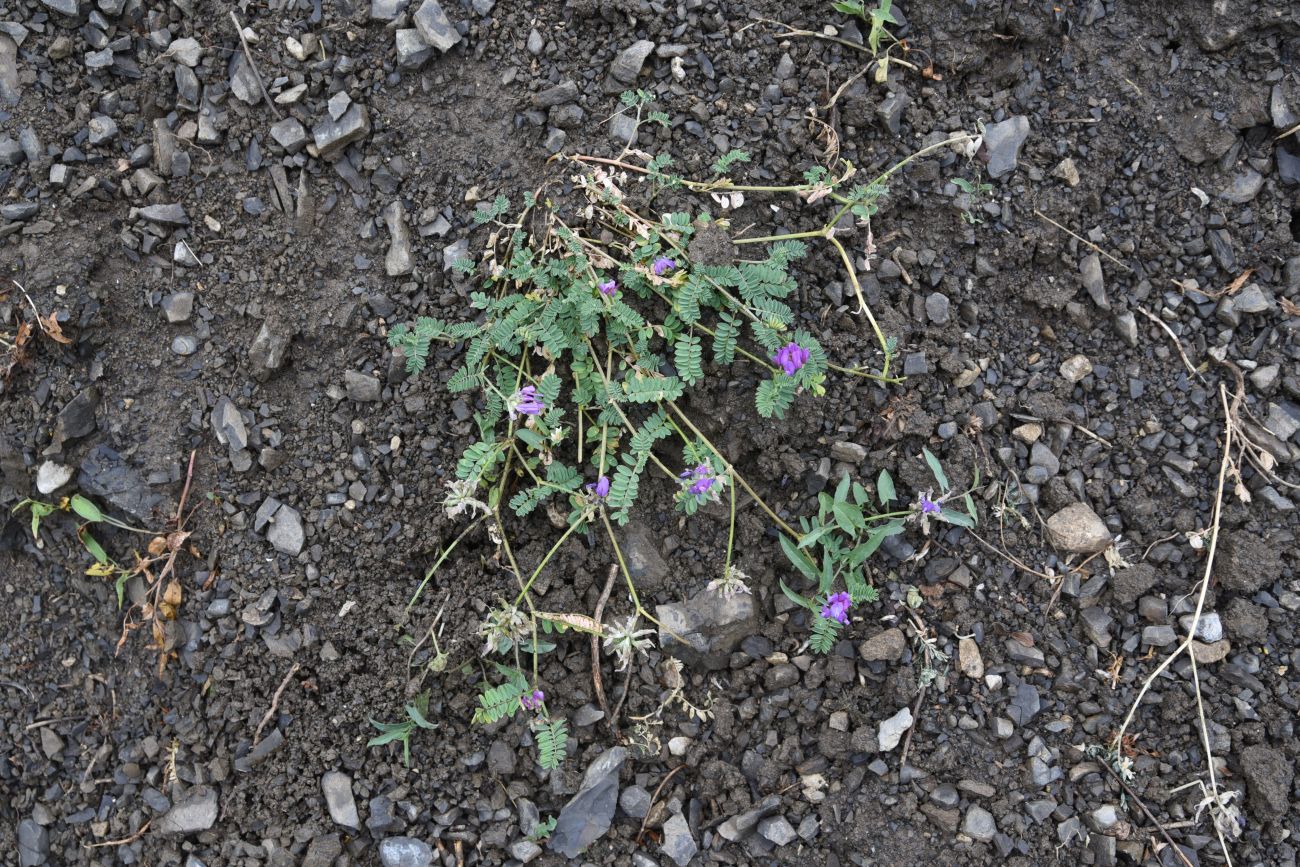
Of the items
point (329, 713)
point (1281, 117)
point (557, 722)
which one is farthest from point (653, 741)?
point (1281, 117)

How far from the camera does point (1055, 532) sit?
11.1 ft

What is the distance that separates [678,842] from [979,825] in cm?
93

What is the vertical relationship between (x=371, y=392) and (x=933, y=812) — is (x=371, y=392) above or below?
above

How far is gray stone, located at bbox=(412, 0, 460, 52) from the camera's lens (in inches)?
138

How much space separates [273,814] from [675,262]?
216 centimetres

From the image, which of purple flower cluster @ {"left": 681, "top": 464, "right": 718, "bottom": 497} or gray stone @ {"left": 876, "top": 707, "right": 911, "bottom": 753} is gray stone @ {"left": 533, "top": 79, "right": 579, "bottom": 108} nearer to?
purple flower cluster @ {"left": 681, "top": 464, "right": 718, "bottom": 497}

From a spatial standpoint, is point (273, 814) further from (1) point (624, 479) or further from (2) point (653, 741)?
(1) point (624, 479)

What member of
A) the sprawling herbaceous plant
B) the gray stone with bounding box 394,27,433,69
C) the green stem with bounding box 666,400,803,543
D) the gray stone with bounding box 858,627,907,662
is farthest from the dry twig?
the gray stone with bounding box 394,27,433,69

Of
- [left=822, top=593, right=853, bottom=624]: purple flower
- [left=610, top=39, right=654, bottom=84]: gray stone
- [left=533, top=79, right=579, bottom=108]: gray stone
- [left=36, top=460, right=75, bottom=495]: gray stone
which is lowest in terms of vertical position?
[left=822, top=593, right=853, bottom=624]: purple flower

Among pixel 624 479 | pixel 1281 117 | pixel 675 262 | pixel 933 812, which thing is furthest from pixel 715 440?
pixel 1281 117

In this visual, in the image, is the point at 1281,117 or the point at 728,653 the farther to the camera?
the point at 1281,117

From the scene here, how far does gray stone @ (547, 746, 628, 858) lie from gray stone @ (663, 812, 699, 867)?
18cm

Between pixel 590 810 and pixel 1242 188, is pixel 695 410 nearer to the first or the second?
pixel 590 810

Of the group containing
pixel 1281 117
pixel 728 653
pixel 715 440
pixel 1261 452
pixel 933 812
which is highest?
pixel 1281 117
